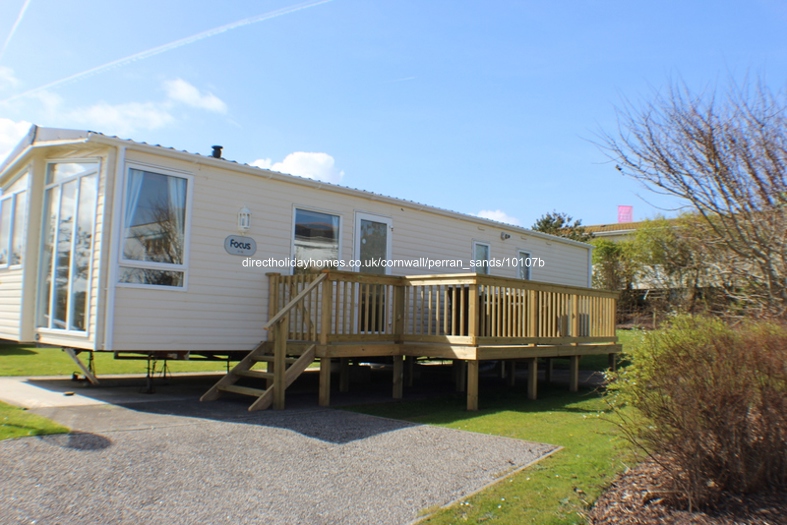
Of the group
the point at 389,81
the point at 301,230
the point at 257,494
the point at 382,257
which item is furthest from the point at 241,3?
the point at 257,494

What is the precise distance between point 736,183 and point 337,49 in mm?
5978

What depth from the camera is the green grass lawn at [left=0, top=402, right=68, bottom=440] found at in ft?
18.5

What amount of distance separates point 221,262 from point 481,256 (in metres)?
6.23

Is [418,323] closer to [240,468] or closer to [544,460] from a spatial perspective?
[544,460]

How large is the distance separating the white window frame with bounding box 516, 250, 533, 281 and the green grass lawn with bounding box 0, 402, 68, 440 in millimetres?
10094

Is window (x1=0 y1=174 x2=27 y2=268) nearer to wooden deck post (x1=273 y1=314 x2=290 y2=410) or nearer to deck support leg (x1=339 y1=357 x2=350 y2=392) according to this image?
wooden deck post (x1=273 y1=314 x2=290 y2=410)

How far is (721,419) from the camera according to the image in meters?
4.04

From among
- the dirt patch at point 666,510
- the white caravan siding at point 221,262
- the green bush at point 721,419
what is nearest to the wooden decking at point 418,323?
the white caravan siding at point 221,262

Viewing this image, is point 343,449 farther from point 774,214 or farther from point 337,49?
point 337,49

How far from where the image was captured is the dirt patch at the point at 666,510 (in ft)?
12.9

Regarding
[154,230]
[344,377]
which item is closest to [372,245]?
[344,377]

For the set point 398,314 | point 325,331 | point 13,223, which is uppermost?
point 13,223

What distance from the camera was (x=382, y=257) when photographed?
10.8 meters

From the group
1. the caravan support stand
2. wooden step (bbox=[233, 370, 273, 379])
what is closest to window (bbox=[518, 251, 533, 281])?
wooden step (bbox=[233, 370, 273, 379])
